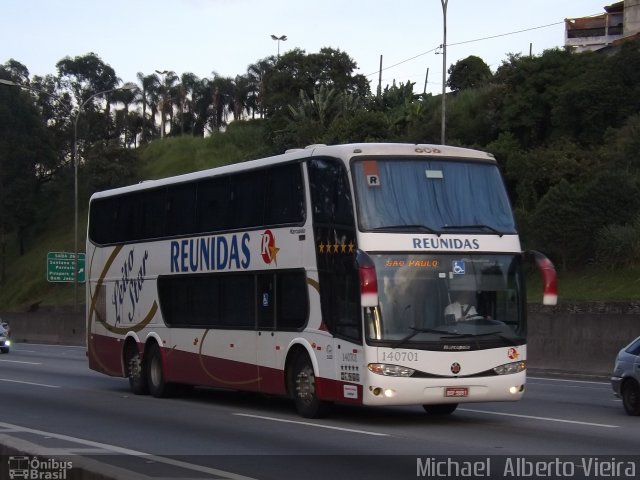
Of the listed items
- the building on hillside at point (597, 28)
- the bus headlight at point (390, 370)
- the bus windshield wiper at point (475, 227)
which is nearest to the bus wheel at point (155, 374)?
the bus headlight at point (390, 370)

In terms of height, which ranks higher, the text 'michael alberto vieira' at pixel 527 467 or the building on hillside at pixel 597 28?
the building on hillside at pixel 597 28

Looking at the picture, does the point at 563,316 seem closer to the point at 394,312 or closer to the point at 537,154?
the point at 394,312

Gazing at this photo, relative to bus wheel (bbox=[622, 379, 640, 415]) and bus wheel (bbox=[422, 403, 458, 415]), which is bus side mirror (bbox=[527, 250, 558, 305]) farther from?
bus wheel (bbox=[622, 379, 640, 415])

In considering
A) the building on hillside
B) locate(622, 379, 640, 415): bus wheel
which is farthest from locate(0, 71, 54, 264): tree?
locate(622, 379, 640, 415): bus wheel

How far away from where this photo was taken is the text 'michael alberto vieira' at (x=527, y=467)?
35.1 ft

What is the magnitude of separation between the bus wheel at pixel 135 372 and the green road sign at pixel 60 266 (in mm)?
32309

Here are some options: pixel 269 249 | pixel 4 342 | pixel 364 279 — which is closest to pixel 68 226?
pixel 4 342

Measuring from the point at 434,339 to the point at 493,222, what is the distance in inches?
84.1

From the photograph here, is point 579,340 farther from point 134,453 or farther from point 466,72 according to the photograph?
point 466,72

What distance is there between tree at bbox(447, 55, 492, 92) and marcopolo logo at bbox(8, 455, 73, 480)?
76859 mm

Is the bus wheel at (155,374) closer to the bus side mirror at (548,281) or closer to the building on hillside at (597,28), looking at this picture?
the bus side mirror at (548,281)

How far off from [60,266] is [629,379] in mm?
41225

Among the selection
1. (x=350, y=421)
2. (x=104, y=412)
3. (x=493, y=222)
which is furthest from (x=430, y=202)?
(x=104, y=412)

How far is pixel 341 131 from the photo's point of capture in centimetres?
5950
